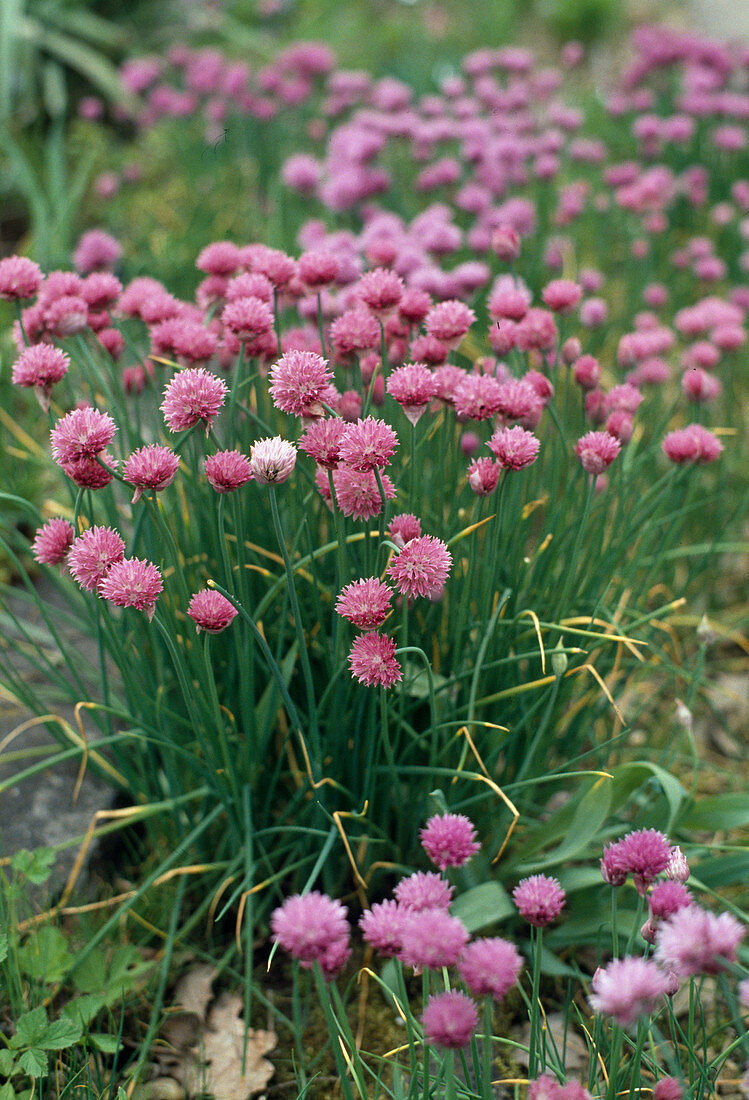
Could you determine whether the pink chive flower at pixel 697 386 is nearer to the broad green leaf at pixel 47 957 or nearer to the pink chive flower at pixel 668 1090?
the pink chive flower at pixel 668 1090

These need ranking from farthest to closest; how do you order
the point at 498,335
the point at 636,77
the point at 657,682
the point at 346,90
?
1. the point at 636,77
2. the point at 346,90
3. the point at 657,682
4. the point at 498,335

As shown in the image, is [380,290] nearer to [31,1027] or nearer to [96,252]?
[96,252]

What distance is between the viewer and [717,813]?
1704 millimetres

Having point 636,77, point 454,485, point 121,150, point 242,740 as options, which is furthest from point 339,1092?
point 121,150

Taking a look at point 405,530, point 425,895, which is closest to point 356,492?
point 405,530

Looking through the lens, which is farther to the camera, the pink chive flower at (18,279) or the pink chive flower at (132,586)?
the pink chive flower at (18,279)

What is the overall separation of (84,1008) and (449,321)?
129 cm

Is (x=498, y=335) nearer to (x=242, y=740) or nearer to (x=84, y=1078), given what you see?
(x=242, y=740)

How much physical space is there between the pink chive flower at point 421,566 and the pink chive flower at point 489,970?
1.50ft

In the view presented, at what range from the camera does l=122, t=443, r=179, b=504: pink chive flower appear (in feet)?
3.89

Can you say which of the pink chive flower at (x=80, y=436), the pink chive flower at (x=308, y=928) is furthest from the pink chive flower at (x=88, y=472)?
the pink chive flower at (x=308, y=928)

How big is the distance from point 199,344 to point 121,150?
13.9 feet

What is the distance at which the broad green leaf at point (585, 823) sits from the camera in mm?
1540

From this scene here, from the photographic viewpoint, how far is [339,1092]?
1447mm
